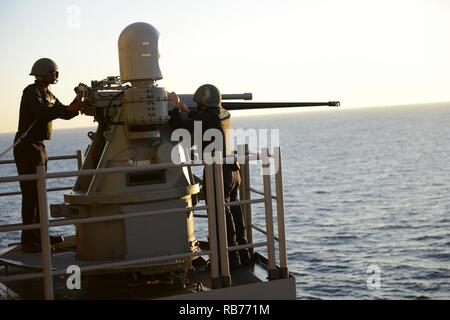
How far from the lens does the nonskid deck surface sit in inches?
287

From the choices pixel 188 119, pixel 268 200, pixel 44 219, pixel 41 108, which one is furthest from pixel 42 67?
pixel 268 200

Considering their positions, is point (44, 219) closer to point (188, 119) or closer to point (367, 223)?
point (188, 119)

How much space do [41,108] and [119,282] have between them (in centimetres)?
199

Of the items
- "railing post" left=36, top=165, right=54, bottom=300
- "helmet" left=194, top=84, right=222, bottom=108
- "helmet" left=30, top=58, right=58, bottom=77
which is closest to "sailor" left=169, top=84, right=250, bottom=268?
"helmet" left=194, top=84, right=222, bottom=108

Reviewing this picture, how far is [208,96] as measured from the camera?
7.95 metres

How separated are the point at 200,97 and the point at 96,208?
155 centimetres

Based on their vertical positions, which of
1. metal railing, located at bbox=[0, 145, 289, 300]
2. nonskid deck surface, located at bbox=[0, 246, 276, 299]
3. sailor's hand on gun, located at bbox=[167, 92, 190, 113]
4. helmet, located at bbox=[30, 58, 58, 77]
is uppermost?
helmet, located at bbox=[30, 58, 58, 77]

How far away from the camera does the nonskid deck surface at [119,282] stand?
730 centimetres

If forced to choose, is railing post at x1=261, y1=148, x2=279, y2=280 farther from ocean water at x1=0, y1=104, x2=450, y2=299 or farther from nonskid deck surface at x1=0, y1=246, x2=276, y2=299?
ocean water at x1=0, y1=104, x2=450, y2=299

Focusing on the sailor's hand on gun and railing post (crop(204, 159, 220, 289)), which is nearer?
railing post (crop(204, 159, 220, 289))

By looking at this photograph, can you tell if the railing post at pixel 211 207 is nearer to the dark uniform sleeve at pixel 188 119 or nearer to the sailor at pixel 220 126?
the sailor at pixel 220 126
